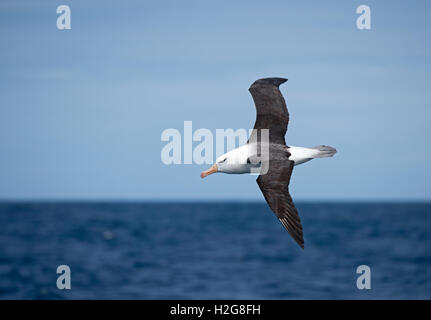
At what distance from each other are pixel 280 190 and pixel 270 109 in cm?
170

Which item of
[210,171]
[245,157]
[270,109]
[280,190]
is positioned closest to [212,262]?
[210,171]

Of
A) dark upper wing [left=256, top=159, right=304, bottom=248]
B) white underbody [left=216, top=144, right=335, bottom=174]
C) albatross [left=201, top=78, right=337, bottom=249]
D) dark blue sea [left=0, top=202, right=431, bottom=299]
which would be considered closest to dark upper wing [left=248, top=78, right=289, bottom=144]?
albatross [left=201, top=78, right=337, bottom=249]

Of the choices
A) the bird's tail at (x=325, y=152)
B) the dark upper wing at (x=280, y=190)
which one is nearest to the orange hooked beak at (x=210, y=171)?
the dark upper wing at (x=280, y=190)

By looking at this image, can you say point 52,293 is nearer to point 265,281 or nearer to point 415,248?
point 265,281

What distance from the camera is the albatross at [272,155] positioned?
33.6ft

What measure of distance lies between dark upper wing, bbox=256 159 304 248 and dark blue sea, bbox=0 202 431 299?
91.0 feet

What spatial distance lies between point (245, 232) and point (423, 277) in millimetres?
34389

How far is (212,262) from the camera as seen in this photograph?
5256cm

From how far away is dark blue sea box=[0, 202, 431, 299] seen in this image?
39.2 metres

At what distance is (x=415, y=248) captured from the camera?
6166 centimetres

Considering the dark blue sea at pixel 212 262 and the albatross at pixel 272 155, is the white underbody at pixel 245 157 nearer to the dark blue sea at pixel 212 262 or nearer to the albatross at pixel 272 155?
the albatross at pixel 272 155

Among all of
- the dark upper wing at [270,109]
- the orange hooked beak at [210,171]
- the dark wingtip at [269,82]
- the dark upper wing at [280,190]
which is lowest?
the dark upper wing at [280,190]

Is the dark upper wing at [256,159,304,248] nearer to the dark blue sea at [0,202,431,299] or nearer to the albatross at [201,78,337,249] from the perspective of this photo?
the albatross at [201,78,337,249]
